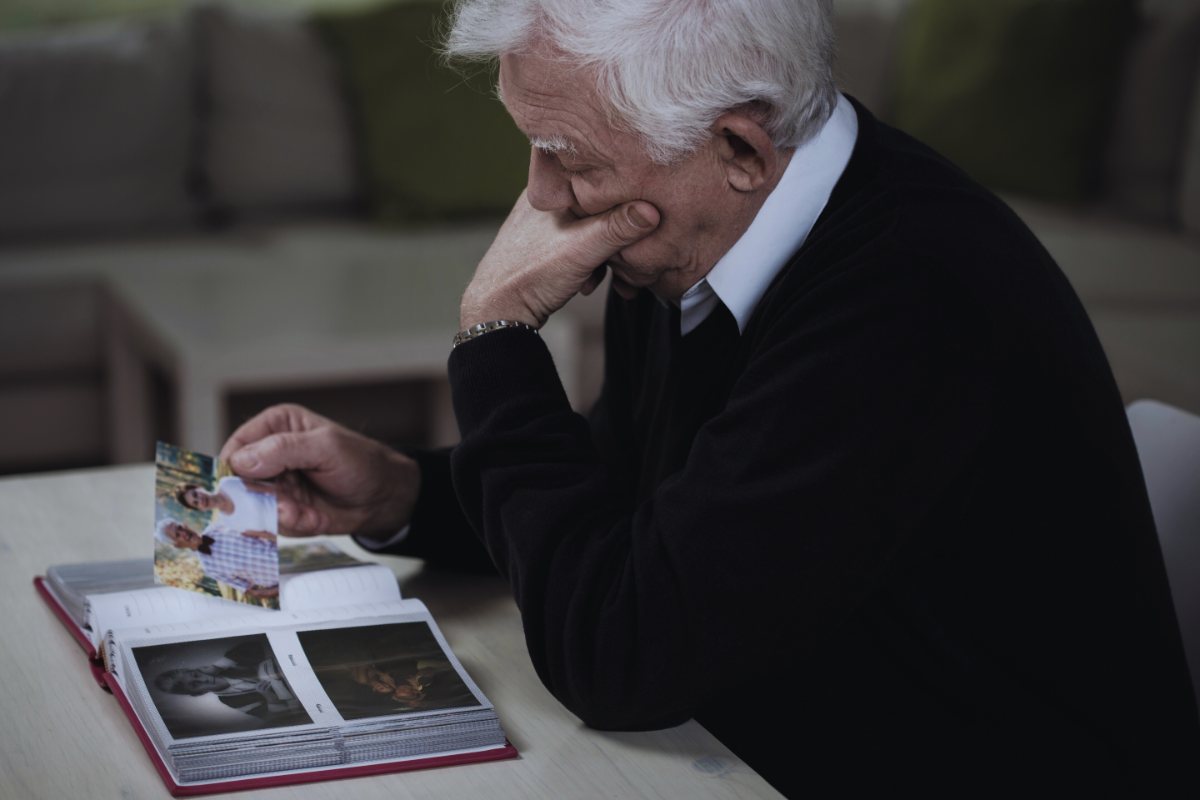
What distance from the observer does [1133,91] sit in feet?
12.0

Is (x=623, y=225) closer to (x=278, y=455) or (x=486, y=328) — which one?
(x=486, y=328)

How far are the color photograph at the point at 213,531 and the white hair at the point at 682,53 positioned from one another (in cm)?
42

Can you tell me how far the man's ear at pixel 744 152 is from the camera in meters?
1.08

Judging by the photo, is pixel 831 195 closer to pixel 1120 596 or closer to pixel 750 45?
pixel 750 45

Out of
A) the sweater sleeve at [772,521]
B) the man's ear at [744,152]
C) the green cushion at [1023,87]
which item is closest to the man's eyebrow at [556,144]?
the man's ear at [744,152]

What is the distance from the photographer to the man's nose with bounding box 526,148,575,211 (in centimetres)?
118

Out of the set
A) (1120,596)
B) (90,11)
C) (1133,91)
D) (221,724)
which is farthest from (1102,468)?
(90,11)

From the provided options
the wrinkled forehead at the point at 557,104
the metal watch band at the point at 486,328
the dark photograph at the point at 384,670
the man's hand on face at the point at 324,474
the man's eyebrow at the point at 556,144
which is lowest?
the dark photograph at the point at 384,670

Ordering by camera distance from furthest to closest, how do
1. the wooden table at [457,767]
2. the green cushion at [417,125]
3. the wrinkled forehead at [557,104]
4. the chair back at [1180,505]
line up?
the green cushion at [417,125] → the chair back at [1180,505] → the wrinkled forehead at [557,104] → the wooden table at [457,767]

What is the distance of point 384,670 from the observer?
104cm

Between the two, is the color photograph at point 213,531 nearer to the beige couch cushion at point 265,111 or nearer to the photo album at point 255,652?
the photo album at point 255,652

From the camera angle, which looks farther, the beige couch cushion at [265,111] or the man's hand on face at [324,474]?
the beige couch cushion at [265,111]

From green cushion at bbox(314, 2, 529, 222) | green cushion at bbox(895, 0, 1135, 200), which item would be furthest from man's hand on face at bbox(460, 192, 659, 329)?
green cushion at bbox(895, 0, 1135, 200)

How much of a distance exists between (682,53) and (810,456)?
11.6 inches
